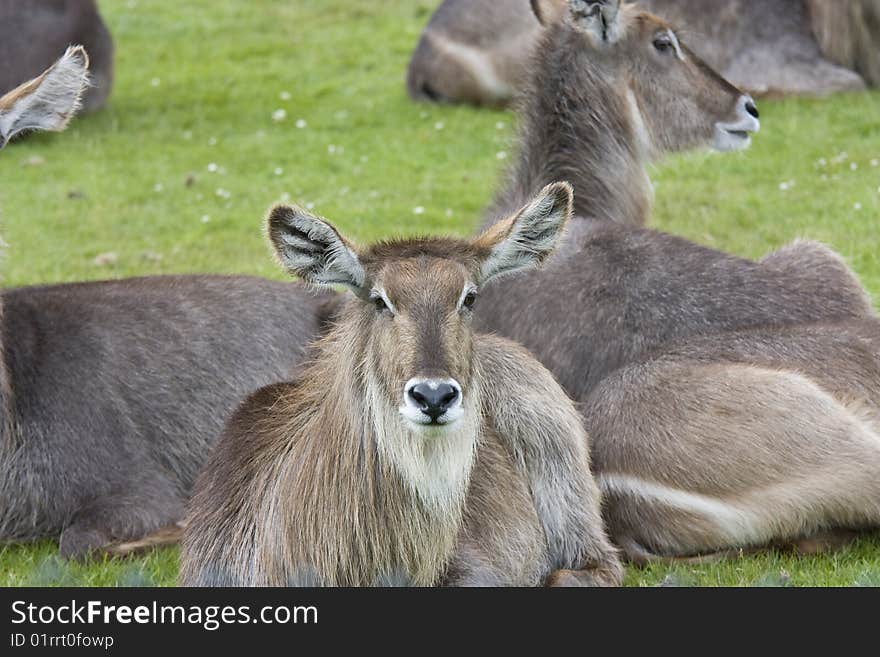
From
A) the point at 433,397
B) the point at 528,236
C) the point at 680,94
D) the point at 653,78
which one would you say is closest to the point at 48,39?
the point at 653,78

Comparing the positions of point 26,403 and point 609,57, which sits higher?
point 609,57

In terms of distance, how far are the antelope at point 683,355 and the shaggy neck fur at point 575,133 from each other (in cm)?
1

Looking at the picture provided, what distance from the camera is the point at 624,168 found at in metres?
8.66

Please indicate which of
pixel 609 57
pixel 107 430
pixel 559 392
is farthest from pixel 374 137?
pixel 559 392

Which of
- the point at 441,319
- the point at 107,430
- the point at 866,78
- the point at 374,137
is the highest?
the point at 441,319

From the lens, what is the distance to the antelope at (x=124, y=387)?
714cm

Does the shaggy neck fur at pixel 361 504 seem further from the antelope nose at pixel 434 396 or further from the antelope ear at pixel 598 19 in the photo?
the antelope ear at pixel 598 19


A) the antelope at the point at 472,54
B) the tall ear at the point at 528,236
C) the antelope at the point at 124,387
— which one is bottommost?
the antelope at the point at 472,54

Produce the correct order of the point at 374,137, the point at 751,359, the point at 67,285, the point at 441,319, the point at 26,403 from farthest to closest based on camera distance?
the point at 374,137
the point at 67,285
the point at 26,403
the point at 751,359
the point at 441,319

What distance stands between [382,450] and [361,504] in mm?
220

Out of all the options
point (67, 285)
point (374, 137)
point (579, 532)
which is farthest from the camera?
point (374, 137)

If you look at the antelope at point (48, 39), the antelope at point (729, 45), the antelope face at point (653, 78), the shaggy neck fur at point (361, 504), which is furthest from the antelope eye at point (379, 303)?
the antelope at point (48, 39)
